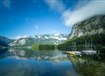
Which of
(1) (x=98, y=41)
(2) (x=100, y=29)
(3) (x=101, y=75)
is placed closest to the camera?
(3) (x=101, y=75)

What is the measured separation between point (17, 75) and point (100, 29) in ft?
570

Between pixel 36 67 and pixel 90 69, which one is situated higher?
pixel 36 67

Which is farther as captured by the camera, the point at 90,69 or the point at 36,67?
the point at 36,67

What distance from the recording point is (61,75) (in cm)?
3612

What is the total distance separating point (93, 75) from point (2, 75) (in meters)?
18.7

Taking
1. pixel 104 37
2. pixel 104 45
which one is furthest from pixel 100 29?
pixel 104 45

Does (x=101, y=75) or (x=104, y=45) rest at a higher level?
(x=104, y=45)

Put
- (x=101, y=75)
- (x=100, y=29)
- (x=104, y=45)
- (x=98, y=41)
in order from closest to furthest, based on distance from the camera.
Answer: (x=101, y=75), (x=104, y=45), (x=98, y=41), (x=100, y=29)

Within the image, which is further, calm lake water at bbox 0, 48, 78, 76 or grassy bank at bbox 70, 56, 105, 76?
calm lake water at bbox 0, 48, 78, 76

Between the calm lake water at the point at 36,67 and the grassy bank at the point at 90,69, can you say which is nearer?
the grassy bank at the point at 90,69

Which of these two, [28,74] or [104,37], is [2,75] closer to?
[28,74]

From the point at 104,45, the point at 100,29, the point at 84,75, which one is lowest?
the point at 84,75

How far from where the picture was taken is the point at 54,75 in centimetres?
3584

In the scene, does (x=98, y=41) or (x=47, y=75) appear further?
(x=98, y=41)
